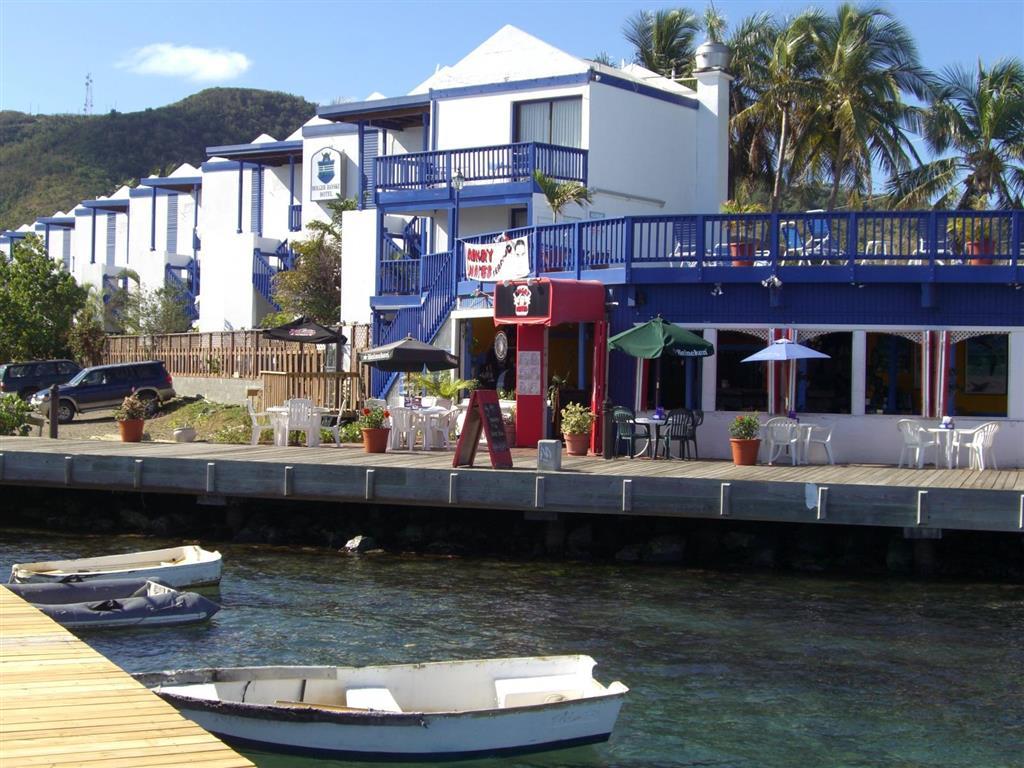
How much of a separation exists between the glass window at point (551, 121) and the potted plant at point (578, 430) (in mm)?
11765

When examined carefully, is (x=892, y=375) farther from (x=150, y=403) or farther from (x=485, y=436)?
(x=150, y=403)

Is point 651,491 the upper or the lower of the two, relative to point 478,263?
lower

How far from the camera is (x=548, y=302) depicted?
23.5 meters

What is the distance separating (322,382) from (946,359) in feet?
45.2

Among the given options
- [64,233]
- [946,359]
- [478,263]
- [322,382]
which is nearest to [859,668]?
[946,359]

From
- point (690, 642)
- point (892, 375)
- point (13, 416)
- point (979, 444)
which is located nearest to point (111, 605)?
point (690, 642)

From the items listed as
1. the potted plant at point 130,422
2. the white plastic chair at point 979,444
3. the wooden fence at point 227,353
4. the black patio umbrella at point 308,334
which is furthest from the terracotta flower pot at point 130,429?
the white plastic chair at point 979,444

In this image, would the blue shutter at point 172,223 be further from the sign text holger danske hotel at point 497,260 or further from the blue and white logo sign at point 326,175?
the sign text holger danske hotel at point 497,260

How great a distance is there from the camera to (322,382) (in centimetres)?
3009

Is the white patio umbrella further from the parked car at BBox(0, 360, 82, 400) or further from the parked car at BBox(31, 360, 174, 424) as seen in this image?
the parked car at BBox(0, 360, 82, 400)

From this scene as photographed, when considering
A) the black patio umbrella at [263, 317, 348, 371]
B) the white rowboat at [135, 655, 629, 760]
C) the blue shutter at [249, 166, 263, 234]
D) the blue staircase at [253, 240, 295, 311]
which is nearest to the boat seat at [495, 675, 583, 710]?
the white rowboat at [135, 655, 629, 760]

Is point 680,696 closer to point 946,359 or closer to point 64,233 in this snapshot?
point 946,359

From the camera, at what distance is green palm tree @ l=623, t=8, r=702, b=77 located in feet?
154

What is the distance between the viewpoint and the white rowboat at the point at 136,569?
54.3 ft
